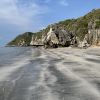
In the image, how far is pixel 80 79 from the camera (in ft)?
53.1

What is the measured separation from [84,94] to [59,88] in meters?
1.79

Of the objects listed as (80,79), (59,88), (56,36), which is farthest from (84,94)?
(56,36)

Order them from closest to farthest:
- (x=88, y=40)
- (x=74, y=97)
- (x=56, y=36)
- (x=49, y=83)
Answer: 1. (x=74, y=97)
2. (x=49, y=83)
3. (x=88, y=40)
4. (x=56, y=36)

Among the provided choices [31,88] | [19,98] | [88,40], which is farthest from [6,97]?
[88,40]

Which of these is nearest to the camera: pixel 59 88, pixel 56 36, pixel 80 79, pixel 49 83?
pixel 59 88

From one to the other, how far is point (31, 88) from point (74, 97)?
2877 millimetres

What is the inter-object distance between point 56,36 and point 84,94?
106 meters

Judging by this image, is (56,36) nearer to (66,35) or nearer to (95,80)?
(66,35)

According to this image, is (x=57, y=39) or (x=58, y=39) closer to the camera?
(x=57, y=39)

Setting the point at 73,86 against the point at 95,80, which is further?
the point at 95,80

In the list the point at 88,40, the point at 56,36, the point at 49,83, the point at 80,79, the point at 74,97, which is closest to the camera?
the point at 74,97

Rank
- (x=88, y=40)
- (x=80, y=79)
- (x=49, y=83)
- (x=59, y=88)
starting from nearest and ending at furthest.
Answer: (x=59, y=88) < (x=49, y=83) < (x=80, y=79) < (x=88, y=40)

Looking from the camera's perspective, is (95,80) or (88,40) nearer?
(95,80)

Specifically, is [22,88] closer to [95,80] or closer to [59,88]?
[59,88]
